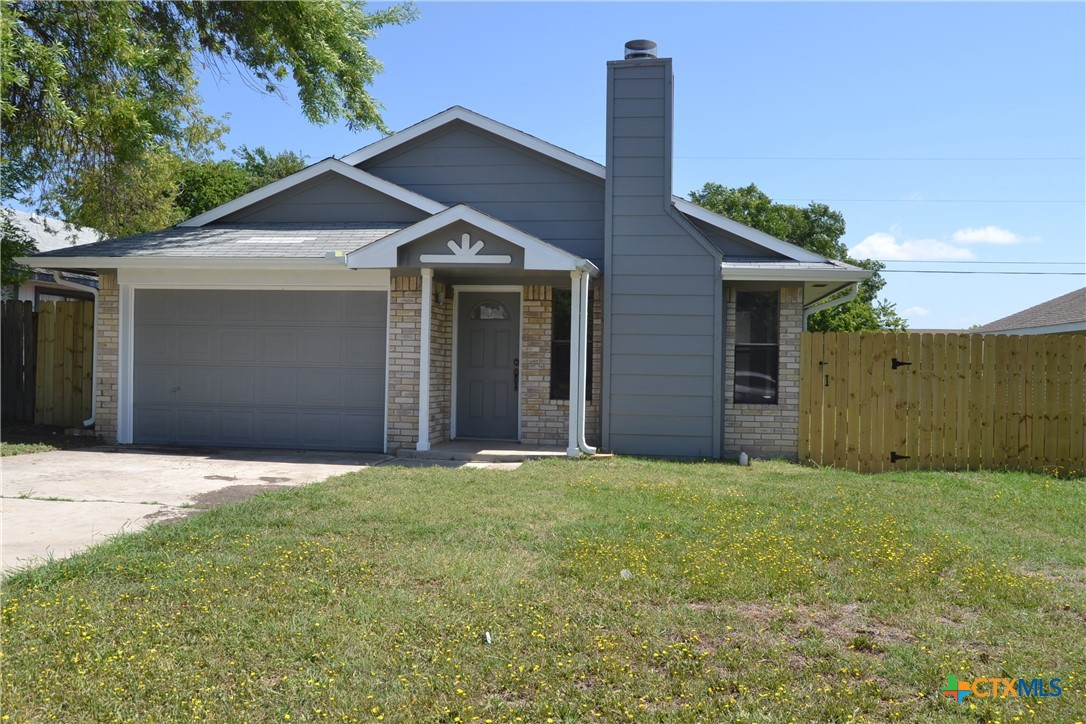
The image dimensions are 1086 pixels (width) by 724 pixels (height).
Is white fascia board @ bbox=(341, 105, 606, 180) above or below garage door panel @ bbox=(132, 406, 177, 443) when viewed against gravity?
above

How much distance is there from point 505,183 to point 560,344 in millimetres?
2510

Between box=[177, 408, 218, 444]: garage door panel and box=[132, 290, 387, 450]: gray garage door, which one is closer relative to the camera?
box=[132, 290, 387, 450]: gray garage door

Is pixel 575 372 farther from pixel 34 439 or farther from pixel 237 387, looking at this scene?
pixel 34 439

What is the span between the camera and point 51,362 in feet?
43.7

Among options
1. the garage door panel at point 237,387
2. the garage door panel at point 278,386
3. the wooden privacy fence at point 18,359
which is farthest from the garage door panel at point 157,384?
the wooden privacy fence at point 18,359

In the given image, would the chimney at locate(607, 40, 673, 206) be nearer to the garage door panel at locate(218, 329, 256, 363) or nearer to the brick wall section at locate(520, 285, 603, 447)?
the brick wall section at locate(520, 285, 603, 447)

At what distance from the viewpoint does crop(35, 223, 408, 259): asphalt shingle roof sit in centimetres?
1129

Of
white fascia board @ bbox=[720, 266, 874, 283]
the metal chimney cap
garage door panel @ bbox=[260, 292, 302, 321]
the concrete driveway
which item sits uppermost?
the metal chimney cap

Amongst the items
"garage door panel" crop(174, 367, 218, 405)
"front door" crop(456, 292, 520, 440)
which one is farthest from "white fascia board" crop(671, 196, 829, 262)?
"garage door panel" crop(174, 367, 218, 405)

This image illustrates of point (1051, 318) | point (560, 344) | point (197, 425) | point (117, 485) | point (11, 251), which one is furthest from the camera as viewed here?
point (1051, 318)

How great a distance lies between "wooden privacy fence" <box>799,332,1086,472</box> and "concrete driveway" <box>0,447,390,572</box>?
609 centimetres

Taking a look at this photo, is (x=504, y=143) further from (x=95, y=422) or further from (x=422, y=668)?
(x=422, y=668)

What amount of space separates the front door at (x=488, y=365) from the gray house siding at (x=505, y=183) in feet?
3.94

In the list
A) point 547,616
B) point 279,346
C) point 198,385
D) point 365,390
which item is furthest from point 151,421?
point 547,616
